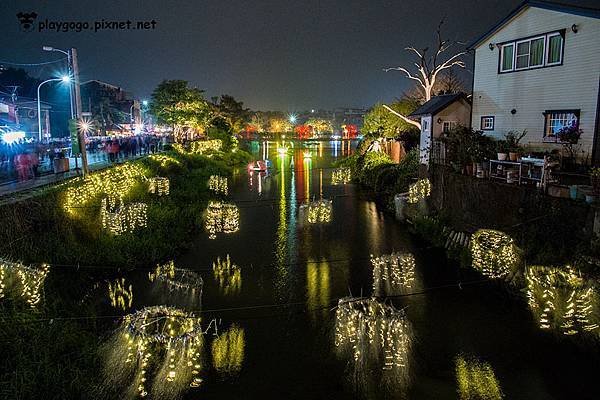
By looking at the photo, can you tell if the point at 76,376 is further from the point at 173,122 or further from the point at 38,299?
the point at 173,122

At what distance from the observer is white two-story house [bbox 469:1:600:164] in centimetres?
1859

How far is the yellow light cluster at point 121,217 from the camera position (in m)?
16.8

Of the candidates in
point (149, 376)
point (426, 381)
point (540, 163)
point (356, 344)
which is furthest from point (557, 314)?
point (149, 376)

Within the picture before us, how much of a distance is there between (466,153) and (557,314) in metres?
10.0

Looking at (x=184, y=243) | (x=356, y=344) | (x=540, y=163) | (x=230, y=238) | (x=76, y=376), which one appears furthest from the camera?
(x=230, y=238)

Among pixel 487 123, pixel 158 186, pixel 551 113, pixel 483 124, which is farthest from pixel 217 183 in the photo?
pixel 551 113

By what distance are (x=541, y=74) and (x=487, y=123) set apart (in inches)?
169

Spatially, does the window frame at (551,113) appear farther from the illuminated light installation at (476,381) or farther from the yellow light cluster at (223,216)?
the yellow light cluster at (223,216)

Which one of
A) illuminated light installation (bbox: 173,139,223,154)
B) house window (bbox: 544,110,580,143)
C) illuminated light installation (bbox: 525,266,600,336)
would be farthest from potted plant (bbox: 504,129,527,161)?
illuminated light installation (bbox: 173,139,223,154)

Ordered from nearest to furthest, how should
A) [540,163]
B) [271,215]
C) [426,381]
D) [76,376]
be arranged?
[76,376]
[426,381]
[540,163]
[271,215]

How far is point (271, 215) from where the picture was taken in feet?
84.6

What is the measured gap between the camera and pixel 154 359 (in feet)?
32.2

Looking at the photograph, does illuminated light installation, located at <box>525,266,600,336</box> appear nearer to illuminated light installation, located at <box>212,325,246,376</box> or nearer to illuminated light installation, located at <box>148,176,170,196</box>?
illuminated light installation, located at <box>212,325,246,376</box>

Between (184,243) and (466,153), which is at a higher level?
(466,153)
